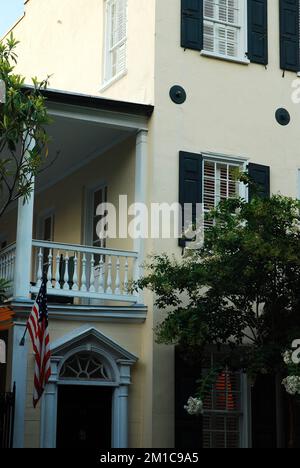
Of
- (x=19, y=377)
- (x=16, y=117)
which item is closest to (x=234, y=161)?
(x=16, y=117)

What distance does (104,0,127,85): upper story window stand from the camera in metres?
19.8

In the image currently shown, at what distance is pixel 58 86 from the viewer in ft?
77.8

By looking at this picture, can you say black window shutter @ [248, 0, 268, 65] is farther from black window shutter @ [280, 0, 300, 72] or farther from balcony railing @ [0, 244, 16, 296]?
balcony railing @ [0, 244, 16, 296]

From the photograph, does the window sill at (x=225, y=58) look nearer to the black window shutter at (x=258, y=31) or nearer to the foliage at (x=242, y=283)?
the black window shutter at (x=258, y=31)

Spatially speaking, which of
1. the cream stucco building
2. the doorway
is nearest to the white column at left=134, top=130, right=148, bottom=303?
the cream stucco building

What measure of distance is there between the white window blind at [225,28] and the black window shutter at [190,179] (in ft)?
8.11

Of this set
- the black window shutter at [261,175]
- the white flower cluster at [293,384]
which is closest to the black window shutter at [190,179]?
the black window shutter at [261,175]

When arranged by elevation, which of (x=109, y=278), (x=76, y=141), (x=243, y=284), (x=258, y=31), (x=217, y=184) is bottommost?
(x=243, y=284)

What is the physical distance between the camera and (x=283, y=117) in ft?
63.0

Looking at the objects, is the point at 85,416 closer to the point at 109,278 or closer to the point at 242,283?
the point at 109,278

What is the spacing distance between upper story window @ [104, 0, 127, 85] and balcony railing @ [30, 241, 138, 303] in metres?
4.30

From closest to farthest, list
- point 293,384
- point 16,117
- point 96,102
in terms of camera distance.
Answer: point 293,384 → point 16,117 → point 96,102

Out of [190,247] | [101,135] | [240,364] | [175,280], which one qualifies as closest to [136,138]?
[101,135]

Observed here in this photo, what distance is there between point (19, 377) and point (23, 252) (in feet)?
7.11
